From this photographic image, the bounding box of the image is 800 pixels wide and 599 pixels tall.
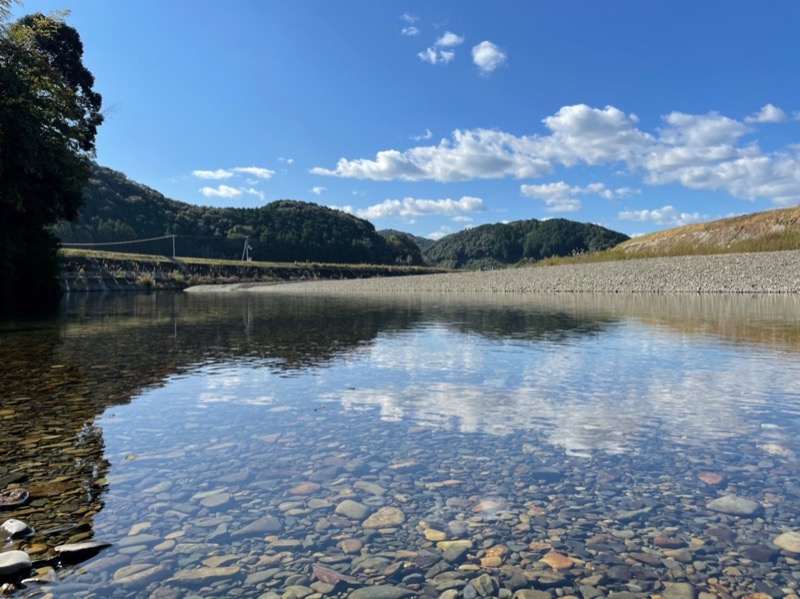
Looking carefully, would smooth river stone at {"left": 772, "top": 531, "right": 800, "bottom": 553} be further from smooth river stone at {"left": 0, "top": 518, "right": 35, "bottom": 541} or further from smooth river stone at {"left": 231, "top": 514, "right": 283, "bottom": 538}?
smooth river stone at {"left": 0, "top": 518, "right": 35, "bottom": 541}

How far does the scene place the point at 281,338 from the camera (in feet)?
49.9

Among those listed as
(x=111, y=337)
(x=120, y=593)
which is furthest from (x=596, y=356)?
(x=111, y=337)

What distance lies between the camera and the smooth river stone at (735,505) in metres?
3.82

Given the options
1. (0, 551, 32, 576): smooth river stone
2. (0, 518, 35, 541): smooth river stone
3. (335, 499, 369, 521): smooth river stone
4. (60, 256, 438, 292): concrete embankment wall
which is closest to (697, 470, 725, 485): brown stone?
(335, 499, 369, 521): smooth river stone

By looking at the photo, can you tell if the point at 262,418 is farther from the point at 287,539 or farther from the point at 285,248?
the point at 285,248

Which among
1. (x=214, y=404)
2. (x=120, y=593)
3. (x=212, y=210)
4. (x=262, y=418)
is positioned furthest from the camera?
(x=212, y=210)

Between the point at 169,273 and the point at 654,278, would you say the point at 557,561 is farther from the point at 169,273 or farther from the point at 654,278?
the point at 169,273

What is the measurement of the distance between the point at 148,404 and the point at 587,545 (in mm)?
5971

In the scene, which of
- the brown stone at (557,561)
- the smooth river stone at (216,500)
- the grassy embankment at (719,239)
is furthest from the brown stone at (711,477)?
the grassy embankment at (719,239)

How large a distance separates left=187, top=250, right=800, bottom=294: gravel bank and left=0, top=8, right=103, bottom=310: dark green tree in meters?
30.7

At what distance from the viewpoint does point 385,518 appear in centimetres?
386

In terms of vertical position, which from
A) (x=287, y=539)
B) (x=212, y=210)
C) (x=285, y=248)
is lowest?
(x=287, y=539)

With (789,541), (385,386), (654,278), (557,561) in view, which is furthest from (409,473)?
(654,278)

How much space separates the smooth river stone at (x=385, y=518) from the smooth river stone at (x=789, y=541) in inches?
92.0
